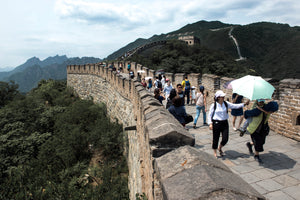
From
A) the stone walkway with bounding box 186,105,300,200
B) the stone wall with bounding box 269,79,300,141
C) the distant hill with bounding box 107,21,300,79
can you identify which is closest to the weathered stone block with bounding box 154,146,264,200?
the stone walkway with bounding box 186,105,300,200

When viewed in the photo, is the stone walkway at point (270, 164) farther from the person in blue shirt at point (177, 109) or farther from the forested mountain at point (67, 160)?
the forested mountain at point (67, 160)

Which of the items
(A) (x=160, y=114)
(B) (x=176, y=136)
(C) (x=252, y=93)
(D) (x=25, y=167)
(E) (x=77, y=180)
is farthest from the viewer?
(D) (x=25, y=167)

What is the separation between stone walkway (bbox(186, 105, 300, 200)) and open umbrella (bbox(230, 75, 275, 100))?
53.6 inches

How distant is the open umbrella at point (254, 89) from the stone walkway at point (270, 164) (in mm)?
1360

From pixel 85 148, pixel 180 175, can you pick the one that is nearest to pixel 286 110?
pixel 180 175

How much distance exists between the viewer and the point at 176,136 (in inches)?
80.7

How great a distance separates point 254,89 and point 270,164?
1524 mm

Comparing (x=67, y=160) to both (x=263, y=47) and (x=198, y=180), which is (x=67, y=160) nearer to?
(x=198, y=180)

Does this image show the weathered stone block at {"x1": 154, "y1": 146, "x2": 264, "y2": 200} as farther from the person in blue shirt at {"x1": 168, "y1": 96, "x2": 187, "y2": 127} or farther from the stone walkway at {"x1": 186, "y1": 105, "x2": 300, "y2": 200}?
the person in blue shirt at {"x1": 168, "y1": 96, "x2": 187, "y2": 127}

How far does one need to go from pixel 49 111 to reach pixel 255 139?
15808 millimetres

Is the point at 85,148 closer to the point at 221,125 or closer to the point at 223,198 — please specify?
the point at 221,125

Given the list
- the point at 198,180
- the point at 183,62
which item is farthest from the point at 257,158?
the point at 183,62

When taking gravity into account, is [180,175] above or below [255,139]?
above

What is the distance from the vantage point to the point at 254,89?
409cm
